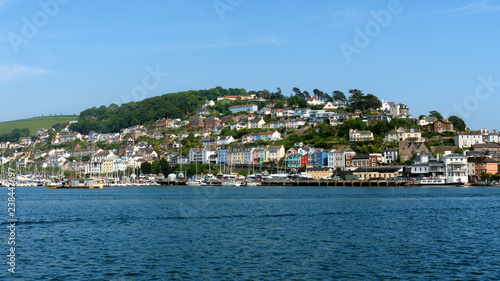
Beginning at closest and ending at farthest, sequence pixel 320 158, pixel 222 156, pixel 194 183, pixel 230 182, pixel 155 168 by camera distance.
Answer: pixel 230 182, pixel 194 183, pixel 320 158, pixel 155 168, pixel 222 156

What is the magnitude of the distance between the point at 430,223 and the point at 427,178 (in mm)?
61629

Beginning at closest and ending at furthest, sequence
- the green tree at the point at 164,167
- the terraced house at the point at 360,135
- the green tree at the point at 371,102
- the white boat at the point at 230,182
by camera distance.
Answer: the white boat at the point at 230,182, the terraced house at the point at 360,135, the green tree at the point at 164,167, the green tree at the point at 371,102

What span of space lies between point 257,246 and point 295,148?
322 ft

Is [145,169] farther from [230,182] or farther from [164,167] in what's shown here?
[230,182]

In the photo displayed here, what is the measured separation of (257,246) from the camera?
25125 millimetres

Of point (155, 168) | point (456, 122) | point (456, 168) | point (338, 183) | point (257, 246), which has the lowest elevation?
point (257, 246)

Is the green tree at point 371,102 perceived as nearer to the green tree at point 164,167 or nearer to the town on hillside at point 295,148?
the town on hillside at point 295,148

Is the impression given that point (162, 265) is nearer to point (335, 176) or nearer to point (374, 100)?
point (335, 176)

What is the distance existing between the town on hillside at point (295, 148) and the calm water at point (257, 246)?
197ft

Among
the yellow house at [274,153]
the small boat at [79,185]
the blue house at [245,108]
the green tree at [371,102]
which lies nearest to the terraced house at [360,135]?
the yellow house at [274,153]

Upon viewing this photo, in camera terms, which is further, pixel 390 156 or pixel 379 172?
pixel 390 156

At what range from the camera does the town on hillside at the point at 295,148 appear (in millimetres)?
99625

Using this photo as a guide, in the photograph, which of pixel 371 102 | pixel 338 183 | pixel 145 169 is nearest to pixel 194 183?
pixel 145 169

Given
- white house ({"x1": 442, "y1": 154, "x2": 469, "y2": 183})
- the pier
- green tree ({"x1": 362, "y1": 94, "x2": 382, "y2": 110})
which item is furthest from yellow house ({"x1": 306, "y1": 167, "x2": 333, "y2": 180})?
green tree ({"x1": 362, "y1": 94, "x2": 382, "y2": 110})
